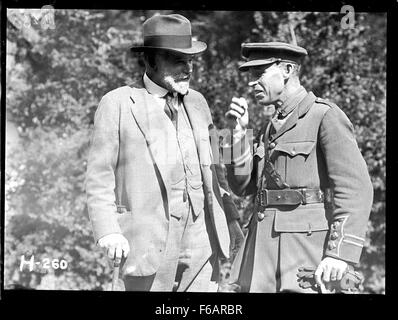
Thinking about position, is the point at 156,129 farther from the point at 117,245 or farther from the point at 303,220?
the point at 303,220

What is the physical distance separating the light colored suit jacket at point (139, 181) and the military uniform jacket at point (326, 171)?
35 cm

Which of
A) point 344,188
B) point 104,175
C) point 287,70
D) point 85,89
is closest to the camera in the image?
point 344,188

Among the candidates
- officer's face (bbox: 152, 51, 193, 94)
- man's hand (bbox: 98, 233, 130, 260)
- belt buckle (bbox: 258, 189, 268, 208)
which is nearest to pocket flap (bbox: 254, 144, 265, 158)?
belt buckle (bbox: 258, 189, 268, 208)

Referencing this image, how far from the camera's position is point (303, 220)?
23.7 ft

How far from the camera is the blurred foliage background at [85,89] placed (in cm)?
749

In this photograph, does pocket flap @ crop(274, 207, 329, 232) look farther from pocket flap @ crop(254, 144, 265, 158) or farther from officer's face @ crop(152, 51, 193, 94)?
officer's face @ crop(152, 51, 193, 94)

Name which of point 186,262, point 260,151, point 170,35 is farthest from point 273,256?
point 170,35

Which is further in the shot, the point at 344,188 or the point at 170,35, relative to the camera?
the point at 170,35

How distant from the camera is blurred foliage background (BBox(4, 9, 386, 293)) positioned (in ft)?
24.6

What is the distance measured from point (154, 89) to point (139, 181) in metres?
0.58

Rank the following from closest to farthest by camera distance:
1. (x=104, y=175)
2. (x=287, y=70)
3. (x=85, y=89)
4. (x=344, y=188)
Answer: (x=344, y=188), (x=104, y=175), (x=287, y=70), (x=85, y=89)

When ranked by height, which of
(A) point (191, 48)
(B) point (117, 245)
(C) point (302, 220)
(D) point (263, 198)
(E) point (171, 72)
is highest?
(A) point (191, 48)
